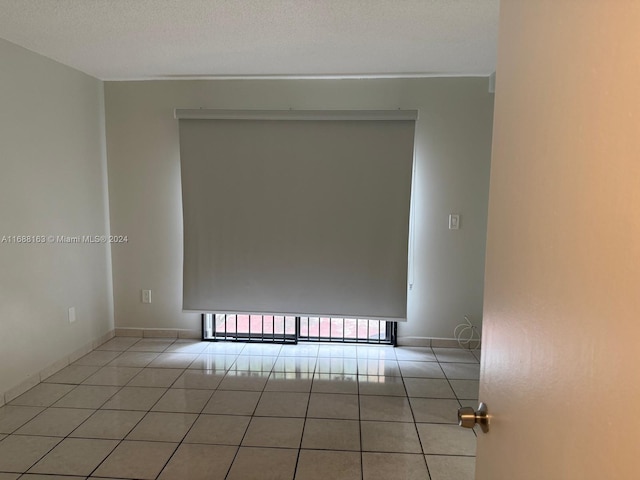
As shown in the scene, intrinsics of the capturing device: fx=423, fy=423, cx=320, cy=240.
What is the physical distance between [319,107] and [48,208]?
7.47 feet

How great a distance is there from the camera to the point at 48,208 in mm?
3164

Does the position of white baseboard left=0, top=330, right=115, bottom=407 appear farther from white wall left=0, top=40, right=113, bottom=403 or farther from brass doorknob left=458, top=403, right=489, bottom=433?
brass doorknob left=458, top=403, right=489, bottom=433

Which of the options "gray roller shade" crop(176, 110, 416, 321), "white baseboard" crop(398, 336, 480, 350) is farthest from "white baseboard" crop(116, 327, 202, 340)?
"white baseboard" crop(398, 336, 480, 350)

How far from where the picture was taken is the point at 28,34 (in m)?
2.70

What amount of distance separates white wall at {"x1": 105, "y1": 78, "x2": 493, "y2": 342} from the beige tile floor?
48 cm

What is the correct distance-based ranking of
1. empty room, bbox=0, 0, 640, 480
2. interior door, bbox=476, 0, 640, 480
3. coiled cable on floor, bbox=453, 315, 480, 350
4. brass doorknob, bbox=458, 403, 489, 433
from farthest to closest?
coiled cable on floor, bbox=453, 315, 480, 350 < brass doorknob, bbox=458, 403, 489, 433 < empty room, bbox=0, 0, 640, 480 < interior door, bbox=476, 0, 640, 480

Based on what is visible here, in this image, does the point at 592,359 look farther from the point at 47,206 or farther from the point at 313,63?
the point at 47,206

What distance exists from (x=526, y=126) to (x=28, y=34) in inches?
124

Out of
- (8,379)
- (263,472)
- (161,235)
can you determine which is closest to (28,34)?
(161,235)

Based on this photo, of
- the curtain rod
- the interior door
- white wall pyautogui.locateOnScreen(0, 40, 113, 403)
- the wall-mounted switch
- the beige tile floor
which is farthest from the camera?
the wall-mounted switch

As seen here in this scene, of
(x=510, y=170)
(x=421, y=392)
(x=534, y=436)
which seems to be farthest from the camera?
(x=421, y=392)

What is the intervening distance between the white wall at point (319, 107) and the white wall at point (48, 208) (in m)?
0.21

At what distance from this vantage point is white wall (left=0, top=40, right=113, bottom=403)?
283 cm

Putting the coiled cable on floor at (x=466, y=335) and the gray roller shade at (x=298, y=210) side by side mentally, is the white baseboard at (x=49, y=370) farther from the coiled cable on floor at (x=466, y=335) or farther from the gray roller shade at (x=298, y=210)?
the coiled cable on floor at (x=466, y=335)
